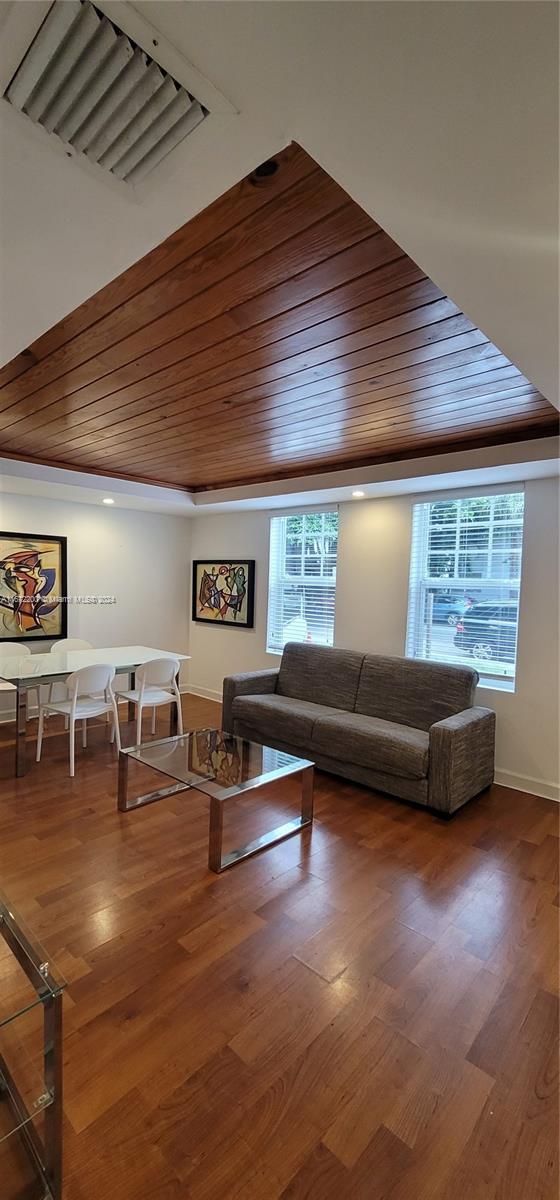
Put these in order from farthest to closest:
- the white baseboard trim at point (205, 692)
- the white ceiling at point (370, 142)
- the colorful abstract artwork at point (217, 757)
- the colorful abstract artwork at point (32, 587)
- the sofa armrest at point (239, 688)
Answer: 1. the white baseboard trim at point (205, 692)
2. the colorful abstract artwork at point (32, 587)
3. the sofa armrest at point (239, 688)
4. the colorful abstract artwork at point (217, 757)
5. the white ceiling at point (370, 142)

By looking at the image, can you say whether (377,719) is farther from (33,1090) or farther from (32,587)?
(32,587)

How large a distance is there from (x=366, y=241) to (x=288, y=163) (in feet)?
1.08

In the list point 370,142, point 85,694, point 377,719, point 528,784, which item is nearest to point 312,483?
point 377,719

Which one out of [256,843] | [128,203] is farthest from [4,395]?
[256,843]

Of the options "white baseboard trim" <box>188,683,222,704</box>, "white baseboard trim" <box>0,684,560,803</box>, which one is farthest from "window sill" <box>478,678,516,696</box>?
"white baseboard trim" <box>188,683,222,704</box>

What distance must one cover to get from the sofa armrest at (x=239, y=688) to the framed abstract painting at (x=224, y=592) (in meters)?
1.21

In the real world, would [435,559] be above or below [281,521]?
below

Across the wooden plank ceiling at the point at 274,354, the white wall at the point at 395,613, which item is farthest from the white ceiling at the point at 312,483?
the white wall at the point at 395,613

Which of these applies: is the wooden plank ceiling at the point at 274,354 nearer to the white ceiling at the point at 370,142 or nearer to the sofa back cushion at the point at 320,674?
the white ceiling at the point at 370,142

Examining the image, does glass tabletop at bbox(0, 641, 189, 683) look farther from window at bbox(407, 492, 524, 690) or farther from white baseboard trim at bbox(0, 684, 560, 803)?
white baseboard trim at bbox(0, 684, 560, 803)

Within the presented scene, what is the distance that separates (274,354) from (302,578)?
3.20m

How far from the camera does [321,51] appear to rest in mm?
729

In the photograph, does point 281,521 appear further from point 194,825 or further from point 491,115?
point 491,115

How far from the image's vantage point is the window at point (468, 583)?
363 centimetres
